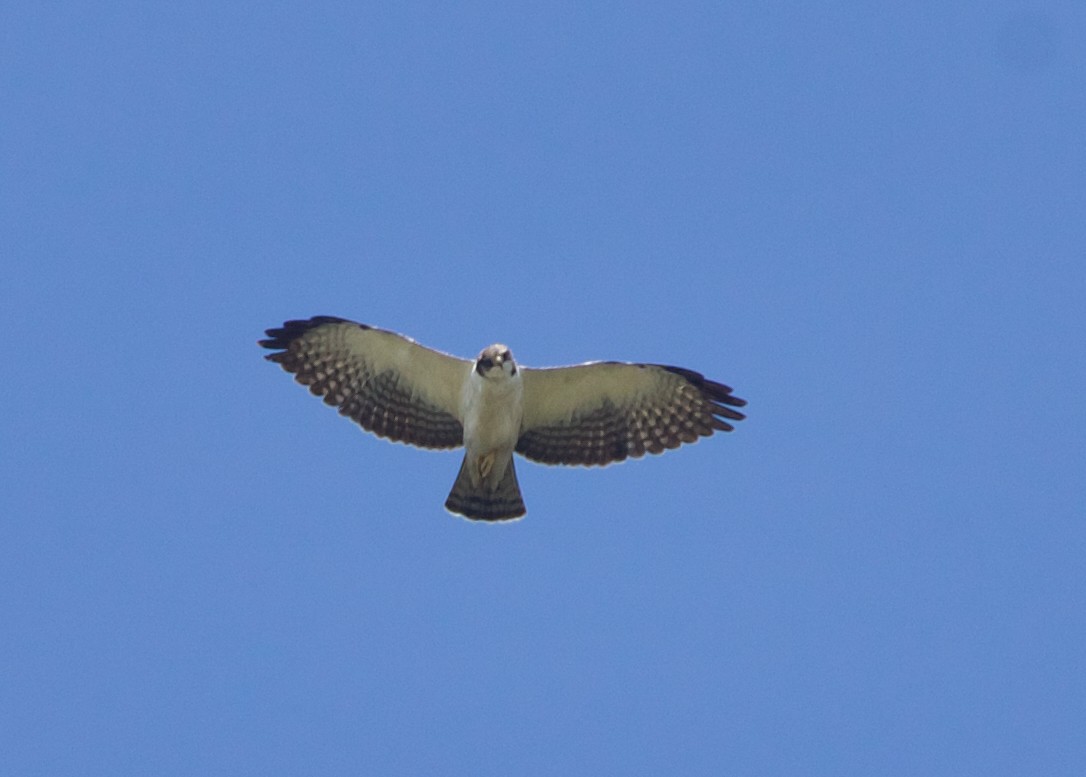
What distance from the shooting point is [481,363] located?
13453 mm

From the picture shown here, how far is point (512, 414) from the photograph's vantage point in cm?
1402

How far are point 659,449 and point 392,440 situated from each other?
272 cm

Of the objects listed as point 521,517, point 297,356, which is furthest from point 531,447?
point 297,356

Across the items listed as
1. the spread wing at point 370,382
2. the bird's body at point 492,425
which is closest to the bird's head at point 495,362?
the bird's body at point 492,425

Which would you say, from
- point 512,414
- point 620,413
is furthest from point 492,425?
point 620,413

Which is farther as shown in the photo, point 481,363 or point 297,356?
point 297,356

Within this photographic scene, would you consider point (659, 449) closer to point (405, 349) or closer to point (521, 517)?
point (521, 517)

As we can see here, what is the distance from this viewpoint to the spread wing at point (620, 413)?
1431 centimetres

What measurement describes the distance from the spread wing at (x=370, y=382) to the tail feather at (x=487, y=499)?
1.47 ft

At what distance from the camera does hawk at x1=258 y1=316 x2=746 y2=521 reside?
1424 cm

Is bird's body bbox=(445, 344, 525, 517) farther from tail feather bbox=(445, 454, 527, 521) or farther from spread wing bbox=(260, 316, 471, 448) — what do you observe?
spread wing bbox=(260, 316, 471, 448)

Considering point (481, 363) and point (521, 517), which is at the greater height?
point (481, 363)

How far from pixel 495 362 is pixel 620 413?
5.90 ft

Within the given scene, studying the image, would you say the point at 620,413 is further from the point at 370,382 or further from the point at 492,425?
the point at 370,382
